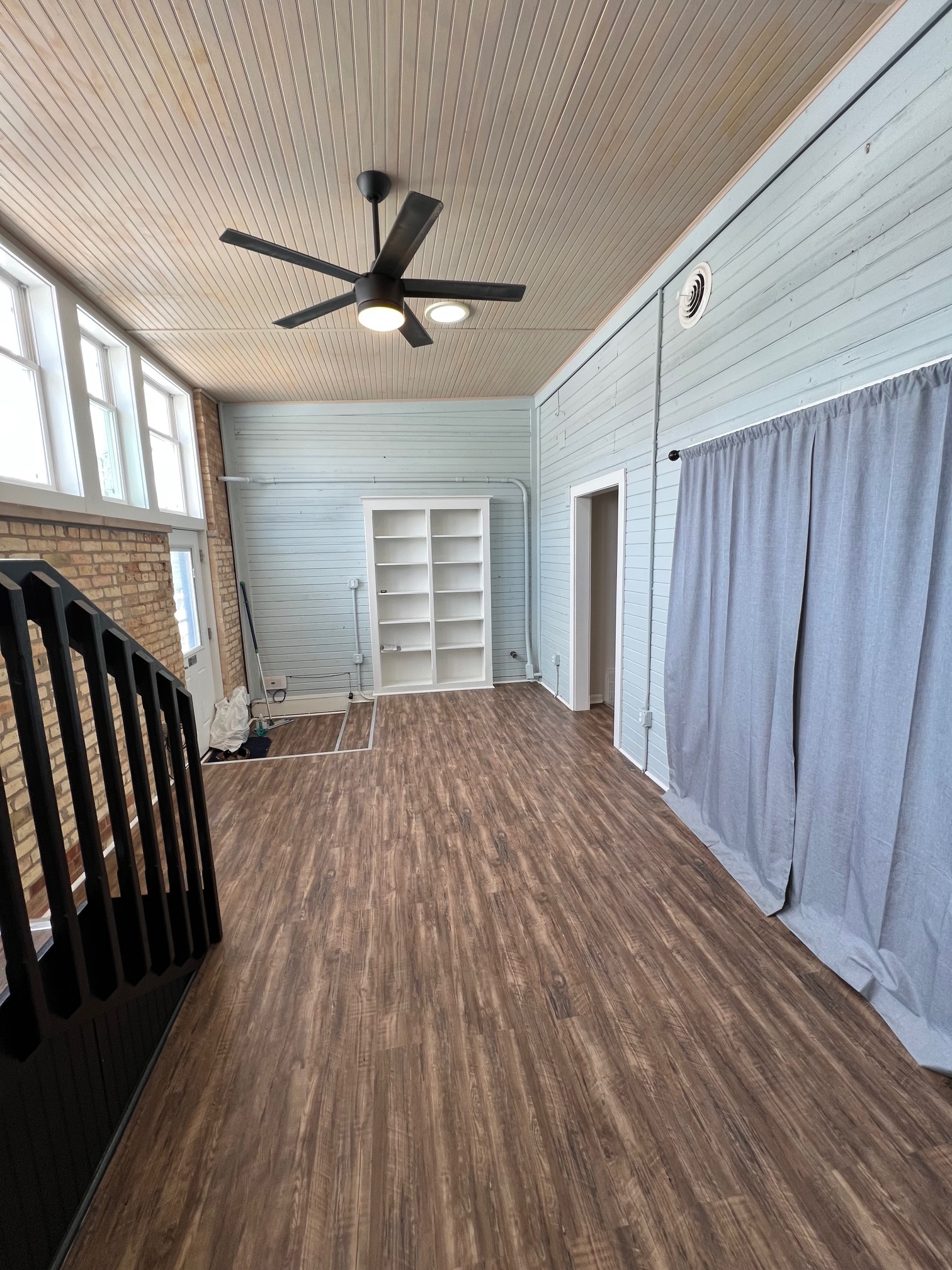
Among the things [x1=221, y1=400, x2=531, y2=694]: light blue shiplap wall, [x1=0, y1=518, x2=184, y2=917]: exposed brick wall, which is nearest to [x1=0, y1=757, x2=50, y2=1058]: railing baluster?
[x1=0, y1=518, x2=184, y2=917]: exposed brick wall

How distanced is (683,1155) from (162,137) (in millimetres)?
4000

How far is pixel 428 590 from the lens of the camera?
5.91m

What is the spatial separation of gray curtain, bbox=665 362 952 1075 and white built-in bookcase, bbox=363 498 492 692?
366 cm

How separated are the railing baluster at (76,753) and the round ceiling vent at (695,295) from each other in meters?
3.21

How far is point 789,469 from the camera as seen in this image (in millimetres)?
2105

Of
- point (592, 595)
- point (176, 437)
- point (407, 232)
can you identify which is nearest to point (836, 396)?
point (407, 232)

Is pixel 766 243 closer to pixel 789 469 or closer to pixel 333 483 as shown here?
pixel 789 469

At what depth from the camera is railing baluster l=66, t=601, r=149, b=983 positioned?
143 cm

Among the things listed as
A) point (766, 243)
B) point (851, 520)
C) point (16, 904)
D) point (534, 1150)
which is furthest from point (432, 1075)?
point (766, 243)

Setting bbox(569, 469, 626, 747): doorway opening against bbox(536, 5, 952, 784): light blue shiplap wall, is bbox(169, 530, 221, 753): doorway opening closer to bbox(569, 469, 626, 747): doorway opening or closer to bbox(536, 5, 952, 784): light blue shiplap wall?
bbox(569, 469, 626, 747): doorway opening

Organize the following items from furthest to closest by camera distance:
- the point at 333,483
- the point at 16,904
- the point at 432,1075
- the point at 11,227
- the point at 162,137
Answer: the point at 333,483 → the point at 11,227 → the point at 162,137 → the point at 432,1075 → the point at 16,904

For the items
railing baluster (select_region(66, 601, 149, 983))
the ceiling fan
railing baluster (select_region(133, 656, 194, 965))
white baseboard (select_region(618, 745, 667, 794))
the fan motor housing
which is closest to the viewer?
railing baluster (select_region(66, 601, 149, 983))

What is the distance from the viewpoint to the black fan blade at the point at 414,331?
2.64 metres

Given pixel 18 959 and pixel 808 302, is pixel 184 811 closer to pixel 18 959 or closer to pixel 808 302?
pixel 18 959
